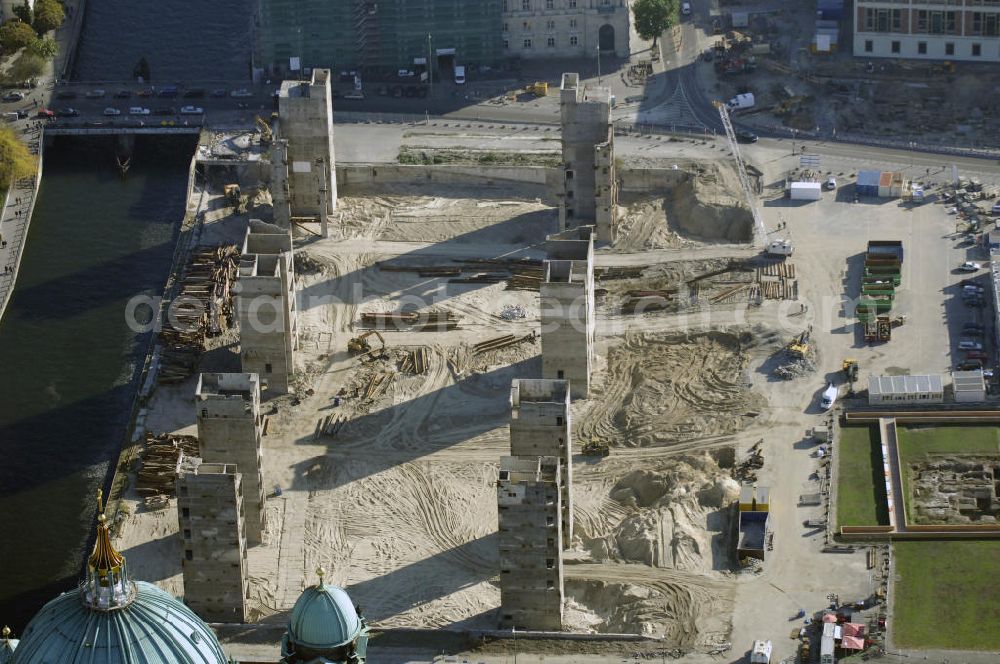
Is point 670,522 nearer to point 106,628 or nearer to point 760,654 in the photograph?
point 760,654

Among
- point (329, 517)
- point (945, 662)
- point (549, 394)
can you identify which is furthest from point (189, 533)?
point (945, 662)

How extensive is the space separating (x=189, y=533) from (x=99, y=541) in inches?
1663

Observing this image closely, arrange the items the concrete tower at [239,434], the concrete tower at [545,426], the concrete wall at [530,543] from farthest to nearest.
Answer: the concrete tower at [239,434] → the concrete tower at [545,426] → the concrete wall at [530,543]

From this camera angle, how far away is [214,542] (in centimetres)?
18200

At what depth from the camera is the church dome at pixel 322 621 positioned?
154875 mm

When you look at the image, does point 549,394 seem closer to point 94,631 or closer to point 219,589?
point 219,589

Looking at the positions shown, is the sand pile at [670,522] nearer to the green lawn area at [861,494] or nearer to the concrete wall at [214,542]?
the green lawn area at [861,494]

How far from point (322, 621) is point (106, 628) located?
685 inches

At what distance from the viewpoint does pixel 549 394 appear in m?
191

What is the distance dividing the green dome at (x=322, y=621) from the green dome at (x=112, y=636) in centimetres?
1074

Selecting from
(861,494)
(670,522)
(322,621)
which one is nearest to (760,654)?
(670,522)

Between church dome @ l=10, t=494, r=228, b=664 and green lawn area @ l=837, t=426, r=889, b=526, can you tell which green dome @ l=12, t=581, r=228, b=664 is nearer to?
church dome @ l=10, t=494, r=228, b=664

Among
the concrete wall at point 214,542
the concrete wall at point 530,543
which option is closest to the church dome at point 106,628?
the concrete wall at point 214,542

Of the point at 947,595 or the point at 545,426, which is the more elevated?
the point at 545,426
